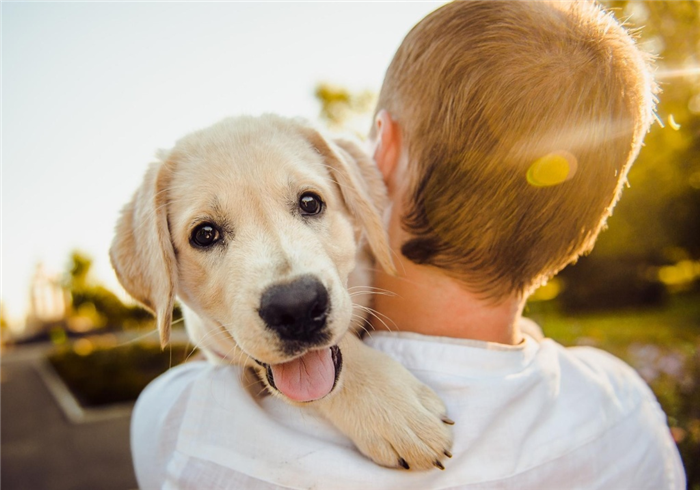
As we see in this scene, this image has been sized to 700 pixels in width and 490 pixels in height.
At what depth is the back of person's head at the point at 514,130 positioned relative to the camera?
2111 mm

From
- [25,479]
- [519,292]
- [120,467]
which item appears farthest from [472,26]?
[25,479]

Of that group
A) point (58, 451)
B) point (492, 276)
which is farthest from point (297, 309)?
point (58, 451)

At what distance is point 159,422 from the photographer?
7.27 feet

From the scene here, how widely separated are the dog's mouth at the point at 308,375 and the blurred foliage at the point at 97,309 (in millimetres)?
23817

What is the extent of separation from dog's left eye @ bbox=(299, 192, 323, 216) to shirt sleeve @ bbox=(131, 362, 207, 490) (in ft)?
2.89

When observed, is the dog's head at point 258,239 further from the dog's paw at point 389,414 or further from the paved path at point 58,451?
the paved path at point 58,451

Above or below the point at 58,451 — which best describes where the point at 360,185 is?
above

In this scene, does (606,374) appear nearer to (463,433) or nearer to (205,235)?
(463,433)

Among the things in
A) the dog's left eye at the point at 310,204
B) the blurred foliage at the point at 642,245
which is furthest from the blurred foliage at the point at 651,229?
the dog's left eye at the point at 310,204

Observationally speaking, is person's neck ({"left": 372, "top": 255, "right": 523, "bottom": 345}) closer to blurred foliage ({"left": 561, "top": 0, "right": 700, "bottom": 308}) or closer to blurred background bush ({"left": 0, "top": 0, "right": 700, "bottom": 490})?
blurred background bush ({"left": 0, "top": 0, "right": 700, "bottom": 490})

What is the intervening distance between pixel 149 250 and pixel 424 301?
134cm

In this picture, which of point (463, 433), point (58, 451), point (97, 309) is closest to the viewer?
point (463, 433)

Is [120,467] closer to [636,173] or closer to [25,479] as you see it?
[25,479]

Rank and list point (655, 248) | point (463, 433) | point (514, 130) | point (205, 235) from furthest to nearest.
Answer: point (655, 248) < point (205, 235) < point (514, 130) < point (463, 433)
